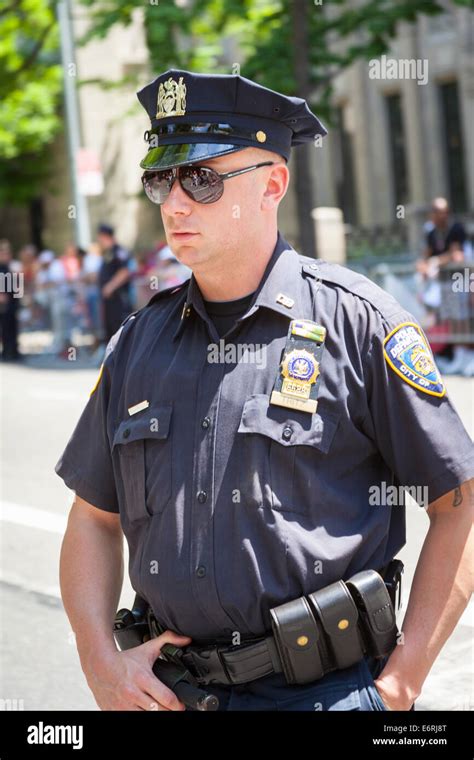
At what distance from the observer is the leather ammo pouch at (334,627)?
244 cm

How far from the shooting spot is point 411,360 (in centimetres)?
254

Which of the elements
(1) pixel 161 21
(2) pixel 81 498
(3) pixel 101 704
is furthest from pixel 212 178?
(1) pixel 161 21

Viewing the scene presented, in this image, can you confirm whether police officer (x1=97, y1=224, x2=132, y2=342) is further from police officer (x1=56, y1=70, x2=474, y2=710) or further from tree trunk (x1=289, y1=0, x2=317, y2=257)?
police officer (x1=56, y1=70, x2=474, y2=710)

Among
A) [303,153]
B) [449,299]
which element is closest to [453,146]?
[303,153]

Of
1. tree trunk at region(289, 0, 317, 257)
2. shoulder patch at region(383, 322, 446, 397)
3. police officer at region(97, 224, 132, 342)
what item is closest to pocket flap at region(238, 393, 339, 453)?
shoulder patch at region(383, 322, 446, 397)

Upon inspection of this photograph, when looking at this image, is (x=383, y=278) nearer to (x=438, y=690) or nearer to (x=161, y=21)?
(x=161, y=21)

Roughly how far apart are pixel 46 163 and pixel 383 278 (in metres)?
23.4

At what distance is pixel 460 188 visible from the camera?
28.8 metres

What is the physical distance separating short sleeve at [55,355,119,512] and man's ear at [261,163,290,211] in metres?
0.53

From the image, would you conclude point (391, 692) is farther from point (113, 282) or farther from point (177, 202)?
point (113, 282)

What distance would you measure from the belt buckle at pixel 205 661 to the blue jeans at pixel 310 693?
3 centimetres

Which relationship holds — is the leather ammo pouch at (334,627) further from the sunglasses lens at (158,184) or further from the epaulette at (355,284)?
the sunglasses lens at (158,184)

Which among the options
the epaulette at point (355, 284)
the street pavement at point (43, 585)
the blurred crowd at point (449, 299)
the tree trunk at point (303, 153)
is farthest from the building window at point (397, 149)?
the epaulette at point (355, 284)

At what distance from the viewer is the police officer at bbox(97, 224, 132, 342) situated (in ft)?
57.3
